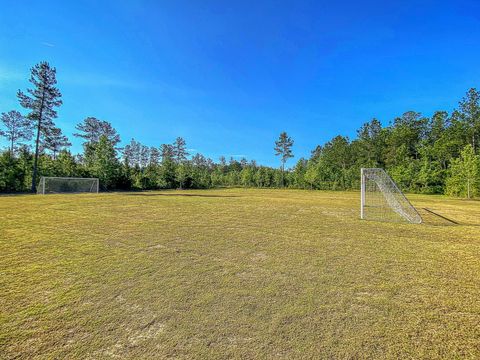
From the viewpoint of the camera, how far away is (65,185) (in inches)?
957

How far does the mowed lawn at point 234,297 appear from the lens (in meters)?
2.33

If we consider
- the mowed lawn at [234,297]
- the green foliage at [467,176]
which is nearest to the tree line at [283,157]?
the green foliage at [467,176]

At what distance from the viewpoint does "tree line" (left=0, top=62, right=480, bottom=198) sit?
2497 cm

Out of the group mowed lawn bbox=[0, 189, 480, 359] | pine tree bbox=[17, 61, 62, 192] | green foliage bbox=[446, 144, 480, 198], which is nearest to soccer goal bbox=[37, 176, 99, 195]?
pine tree bbox=[17, 61, 62, 192]

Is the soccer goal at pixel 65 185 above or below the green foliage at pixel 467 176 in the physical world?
below

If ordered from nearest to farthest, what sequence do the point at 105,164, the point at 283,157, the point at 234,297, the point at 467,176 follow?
the point at 234,297, the point at 467,176, the point at 105,164, the point at 283,157

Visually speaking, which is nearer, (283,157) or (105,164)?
(105,164)

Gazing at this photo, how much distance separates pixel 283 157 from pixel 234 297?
157 ft

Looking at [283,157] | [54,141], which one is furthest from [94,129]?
[283,157]

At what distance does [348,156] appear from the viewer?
4881 cm

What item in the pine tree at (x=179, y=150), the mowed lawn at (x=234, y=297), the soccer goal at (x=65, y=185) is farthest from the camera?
the pine tree at (x=179, y=150)

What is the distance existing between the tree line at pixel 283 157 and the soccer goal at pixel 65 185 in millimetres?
2423

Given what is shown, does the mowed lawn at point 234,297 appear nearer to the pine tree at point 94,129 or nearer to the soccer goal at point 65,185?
Result: the soccer goal at point 65,185

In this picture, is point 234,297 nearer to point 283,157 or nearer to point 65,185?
point 65,185
